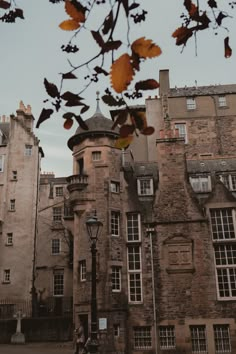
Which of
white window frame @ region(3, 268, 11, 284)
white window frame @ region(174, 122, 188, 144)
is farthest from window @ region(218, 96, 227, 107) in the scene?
white window frame @ region(3, 268, 11, 284)

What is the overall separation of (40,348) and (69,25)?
82.1 feet

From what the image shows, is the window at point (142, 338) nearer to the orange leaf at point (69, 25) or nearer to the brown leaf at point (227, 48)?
the brown leaf at point (227, 48)

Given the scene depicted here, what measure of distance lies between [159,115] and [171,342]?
889 inches

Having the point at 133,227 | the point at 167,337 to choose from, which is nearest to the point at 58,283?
the point at 133,227

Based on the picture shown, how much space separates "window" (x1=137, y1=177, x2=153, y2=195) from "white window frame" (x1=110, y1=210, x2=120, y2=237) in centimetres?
210

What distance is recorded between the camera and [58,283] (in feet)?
129

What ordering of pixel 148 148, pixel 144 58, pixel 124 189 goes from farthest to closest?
1. pixel 148 148
2. pixel 124 189
3. pixel 144 58

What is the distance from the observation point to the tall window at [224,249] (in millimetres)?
25375

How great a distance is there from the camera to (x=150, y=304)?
25422mm

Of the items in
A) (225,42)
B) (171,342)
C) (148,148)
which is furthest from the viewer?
(148,148)

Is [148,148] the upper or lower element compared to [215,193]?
upper

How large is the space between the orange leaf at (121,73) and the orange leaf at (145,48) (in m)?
0.07

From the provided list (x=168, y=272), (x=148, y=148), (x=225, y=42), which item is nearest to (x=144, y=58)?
(x=225, y=42)

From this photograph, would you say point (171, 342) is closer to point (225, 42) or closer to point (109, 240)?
point (109, 240)
